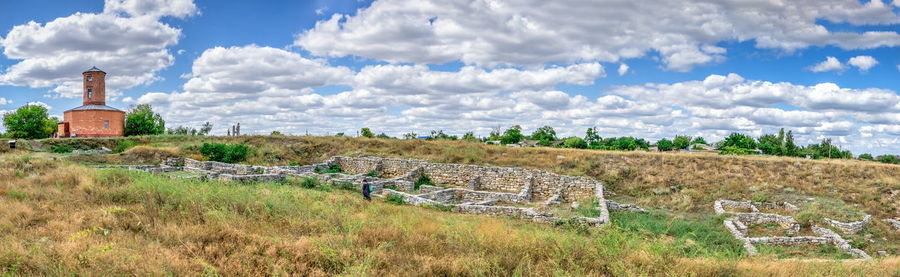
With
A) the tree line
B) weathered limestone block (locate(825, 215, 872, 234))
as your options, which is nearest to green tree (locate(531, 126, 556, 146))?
the tree line

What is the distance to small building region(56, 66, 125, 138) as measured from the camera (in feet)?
125

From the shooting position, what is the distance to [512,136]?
53.7 meters

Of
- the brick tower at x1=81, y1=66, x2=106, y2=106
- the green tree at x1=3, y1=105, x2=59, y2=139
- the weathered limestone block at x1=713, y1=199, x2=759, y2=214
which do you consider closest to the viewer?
the weathered limestone block at x1=713, y1=199, x2=759, y2=214

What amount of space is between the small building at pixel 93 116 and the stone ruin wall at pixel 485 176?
81.0ft

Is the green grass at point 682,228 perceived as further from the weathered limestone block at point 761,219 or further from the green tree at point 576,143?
the green tree at point 576,143

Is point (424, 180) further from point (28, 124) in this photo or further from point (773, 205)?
point (28, 124)

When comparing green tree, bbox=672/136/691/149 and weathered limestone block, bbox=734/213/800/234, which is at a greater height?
green tree, bbox=672/136/691/149

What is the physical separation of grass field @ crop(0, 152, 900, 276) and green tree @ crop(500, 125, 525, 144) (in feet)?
148

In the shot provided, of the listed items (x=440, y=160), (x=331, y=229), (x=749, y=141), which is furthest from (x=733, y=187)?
(x=749, y=141)

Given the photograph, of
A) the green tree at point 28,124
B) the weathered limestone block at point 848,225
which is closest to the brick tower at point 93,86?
the green tree at point 28,124

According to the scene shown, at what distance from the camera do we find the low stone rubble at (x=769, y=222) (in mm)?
12414

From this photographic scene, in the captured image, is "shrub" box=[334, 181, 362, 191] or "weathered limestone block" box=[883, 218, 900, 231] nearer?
"weathered limestone block" box=[883, 218, 900, 231]

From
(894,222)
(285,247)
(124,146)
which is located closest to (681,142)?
(894,222)

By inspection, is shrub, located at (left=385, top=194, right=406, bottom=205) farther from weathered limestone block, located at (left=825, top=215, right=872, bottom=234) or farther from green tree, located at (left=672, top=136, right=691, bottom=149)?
green tree, located at (left=672, top=136, right=691, bottom=149)
